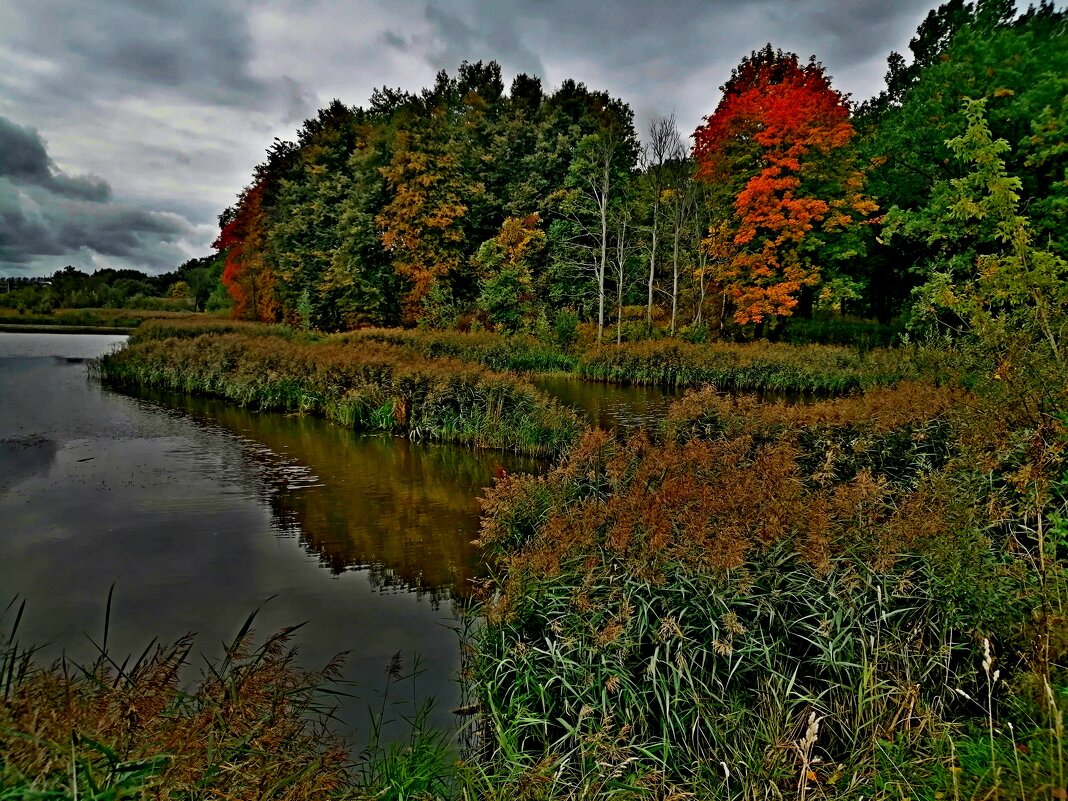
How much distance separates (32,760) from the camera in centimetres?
216

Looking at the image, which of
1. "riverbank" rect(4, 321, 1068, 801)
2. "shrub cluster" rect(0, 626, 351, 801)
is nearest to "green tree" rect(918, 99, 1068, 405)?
"riverbank" rect(4, 321, 1068, 801)

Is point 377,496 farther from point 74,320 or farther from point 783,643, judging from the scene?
point 74,320

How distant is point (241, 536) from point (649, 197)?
28617 millimetres

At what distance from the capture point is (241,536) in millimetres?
7453

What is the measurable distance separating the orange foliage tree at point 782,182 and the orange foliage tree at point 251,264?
30.0 metres

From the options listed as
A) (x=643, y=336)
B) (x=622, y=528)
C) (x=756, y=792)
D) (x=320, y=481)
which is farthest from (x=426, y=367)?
(x=643, y=336)

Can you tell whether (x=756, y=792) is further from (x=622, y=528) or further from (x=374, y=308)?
(x=374, y=308)

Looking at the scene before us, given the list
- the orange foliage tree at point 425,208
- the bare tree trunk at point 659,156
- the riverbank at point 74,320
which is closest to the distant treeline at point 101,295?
the riverbank at point 74,320

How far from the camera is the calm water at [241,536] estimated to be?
5219 mm

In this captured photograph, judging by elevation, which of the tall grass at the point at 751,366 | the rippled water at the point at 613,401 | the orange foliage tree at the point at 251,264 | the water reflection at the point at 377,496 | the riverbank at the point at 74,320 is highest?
the orange foliage tree at the point at 251,264

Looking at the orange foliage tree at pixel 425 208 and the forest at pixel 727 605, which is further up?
the orange foliage tree at pixel 425 208

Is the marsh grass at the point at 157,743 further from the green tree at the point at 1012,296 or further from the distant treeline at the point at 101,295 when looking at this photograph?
the distant treeline at the point at 101,295

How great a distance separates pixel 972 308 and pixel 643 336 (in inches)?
904

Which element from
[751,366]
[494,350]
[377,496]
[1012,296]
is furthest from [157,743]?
[494,350]
